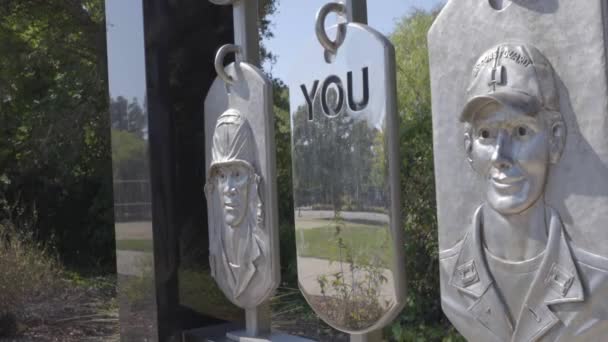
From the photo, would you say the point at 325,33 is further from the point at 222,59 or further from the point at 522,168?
the point at 522,168

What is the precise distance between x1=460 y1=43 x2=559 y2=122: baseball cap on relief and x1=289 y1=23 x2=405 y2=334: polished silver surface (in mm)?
486

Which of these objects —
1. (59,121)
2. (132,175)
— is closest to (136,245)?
(132,175)

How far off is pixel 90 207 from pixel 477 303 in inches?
353

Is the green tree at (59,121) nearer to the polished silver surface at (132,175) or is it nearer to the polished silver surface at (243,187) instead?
the polished silver surface at (132,175)

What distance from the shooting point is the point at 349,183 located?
9.34ft

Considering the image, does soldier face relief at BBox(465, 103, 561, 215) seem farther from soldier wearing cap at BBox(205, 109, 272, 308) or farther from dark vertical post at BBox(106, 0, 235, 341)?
dark vertical post at BBox(106, 0, 235, 341)

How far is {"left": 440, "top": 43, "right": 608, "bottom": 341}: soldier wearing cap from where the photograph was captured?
80.6 inches

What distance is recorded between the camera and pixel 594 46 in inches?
77.8

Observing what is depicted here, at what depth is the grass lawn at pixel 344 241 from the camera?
2699 millimetres

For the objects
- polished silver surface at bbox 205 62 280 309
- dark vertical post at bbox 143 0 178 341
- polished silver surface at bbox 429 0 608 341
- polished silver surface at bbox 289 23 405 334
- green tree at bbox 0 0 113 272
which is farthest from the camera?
green tree at bbox 0 0 113 272

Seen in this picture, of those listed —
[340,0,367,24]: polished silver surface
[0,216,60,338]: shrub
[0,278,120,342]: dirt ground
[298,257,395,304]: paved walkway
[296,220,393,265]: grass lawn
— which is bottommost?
[0,278,120,342]: dirt ground

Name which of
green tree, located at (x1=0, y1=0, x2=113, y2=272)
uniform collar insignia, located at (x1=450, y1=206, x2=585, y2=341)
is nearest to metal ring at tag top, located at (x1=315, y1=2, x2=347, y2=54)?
uniform collar insignia, located at (x1=450, y1=206, x2=585, y2=341)

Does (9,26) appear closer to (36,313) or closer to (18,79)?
(18,79)

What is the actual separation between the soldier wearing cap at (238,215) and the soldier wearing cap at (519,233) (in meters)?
1.29
